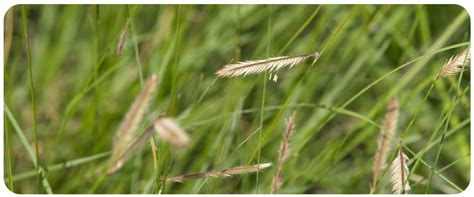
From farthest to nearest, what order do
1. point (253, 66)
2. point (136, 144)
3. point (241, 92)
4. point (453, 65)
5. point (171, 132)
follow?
1. point (241, 92)
2. point (453, 65)
3. point (253, 66)
4. point (136, 144)
5. point (171, 132)

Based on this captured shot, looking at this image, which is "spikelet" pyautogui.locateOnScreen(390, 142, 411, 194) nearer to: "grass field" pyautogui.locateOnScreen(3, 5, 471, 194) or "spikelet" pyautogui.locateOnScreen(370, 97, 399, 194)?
"spikelet" pyautogui.locateOnScreen(370, 97, 399, 194)

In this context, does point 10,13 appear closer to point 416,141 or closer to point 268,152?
point 268,152

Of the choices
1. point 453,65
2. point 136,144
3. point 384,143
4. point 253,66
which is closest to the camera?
point 136,144

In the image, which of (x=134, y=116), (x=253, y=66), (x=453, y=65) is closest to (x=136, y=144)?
(x=134, y=116)

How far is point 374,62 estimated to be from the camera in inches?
70.0

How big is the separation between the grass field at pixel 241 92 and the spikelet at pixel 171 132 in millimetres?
875

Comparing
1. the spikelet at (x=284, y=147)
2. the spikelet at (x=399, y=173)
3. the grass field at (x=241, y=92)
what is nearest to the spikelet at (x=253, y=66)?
the spikelet at (x=284, y=147)

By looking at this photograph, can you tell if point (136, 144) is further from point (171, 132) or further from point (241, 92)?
point (241, 92)

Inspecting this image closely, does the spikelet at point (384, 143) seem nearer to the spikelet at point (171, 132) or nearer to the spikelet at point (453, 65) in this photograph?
the spikelet at point (453, 65)

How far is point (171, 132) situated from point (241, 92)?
1013 mm

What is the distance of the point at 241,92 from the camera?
5.42 ft

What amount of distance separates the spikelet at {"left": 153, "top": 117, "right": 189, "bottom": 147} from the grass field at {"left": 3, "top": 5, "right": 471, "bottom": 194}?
87 centimetres

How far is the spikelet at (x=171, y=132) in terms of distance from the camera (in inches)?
24.6
